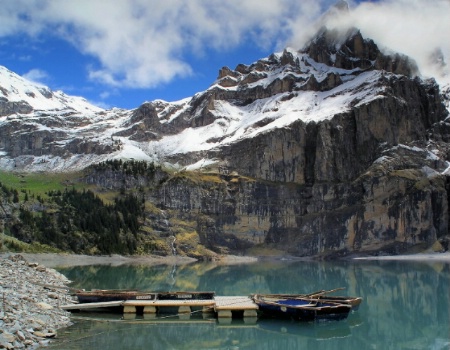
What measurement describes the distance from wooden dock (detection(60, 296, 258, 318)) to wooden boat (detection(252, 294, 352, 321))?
55.5 inches

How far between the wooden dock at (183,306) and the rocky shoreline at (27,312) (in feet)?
11.6

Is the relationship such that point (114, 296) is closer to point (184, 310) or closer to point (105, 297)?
point (105, 297)

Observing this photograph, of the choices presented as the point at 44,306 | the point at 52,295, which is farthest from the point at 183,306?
the point at 52,295

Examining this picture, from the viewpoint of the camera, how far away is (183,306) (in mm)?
49688

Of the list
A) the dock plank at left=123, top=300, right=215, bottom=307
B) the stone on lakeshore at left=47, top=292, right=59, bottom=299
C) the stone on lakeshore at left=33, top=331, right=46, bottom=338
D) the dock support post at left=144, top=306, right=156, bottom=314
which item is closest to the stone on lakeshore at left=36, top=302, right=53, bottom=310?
the stone on lakeshore at left=47, top=292, right=59, bottom=299

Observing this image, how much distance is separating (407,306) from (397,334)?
17591 mm

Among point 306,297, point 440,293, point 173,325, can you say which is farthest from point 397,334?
point 440,293

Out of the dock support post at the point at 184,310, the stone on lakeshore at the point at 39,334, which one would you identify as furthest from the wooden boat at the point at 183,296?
the stone on lakeshore at the point at 39,334

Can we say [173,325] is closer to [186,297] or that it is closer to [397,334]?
[186,297]

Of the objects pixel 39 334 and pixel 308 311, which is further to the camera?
pixel 308 311

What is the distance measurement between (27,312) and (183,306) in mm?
15947

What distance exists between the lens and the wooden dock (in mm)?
47875

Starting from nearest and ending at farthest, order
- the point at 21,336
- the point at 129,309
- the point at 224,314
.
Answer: the point at 21,336 < the point at 224,314 < the point at 129,309

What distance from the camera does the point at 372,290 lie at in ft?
252
